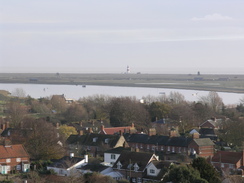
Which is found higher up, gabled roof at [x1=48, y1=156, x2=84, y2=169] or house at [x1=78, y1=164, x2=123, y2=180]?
gabled roof at [x1=48, y1=156, x2=84, y2=169]

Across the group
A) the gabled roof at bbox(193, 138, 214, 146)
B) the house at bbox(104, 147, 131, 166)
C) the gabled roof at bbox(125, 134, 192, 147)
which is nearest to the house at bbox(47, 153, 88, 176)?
the house at bbox(104, 147, 131, 166)

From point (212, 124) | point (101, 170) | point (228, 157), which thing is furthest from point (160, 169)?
point (212, 124)

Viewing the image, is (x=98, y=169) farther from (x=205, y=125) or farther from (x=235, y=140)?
(x=205, y=125)

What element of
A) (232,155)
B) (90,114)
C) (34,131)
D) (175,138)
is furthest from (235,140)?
(90,114)

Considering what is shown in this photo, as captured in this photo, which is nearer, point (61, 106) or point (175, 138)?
point (175, 138)

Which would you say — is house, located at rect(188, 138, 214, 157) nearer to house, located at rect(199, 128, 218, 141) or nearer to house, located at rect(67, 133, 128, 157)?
house, located at rect(67, 133, 128, 157)

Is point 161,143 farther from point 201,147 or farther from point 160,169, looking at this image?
point 160,169
